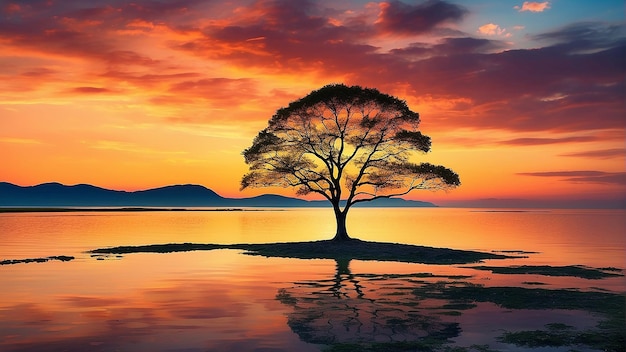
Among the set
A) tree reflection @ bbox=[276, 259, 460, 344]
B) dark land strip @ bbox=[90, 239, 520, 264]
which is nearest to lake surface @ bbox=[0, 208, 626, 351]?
tree reflection @ bbox=[276, 259, 460, 344]

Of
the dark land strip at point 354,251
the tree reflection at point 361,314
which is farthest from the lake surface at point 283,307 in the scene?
the dark land strip at point 354,251

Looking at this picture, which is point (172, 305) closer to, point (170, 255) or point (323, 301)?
point (323, 301)

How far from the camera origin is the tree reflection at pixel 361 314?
70.5 feet

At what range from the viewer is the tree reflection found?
21.5m

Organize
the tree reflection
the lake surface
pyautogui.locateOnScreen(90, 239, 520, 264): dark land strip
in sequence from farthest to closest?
pyautogui.locateOnScreen(90, 239, 520, 264): dark land strip, the tree reflection, the lake surface

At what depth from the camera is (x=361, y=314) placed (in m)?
25.9

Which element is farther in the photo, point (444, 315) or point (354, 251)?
point (354, 251)

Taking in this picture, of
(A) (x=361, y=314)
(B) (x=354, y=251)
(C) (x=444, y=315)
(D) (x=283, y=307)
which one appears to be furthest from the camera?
(B) (x=354, y=251)

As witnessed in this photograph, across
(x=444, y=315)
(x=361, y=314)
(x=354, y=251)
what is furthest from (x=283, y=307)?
(x=354, y=251)

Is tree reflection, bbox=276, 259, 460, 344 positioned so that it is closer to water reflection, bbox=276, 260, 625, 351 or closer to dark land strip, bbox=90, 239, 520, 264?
water reflection, bbox=276, 260, 625, 351

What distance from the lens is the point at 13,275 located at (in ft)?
133

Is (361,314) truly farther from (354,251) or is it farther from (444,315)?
(354,251)

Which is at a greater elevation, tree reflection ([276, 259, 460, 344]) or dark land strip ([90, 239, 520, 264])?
dark land strip ([90, 239, 520, 264])

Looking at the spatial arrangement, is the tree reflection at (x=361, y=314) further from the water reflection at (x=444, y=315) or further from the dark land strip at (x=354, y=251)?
the dark land strip at (x=354, y=251)
